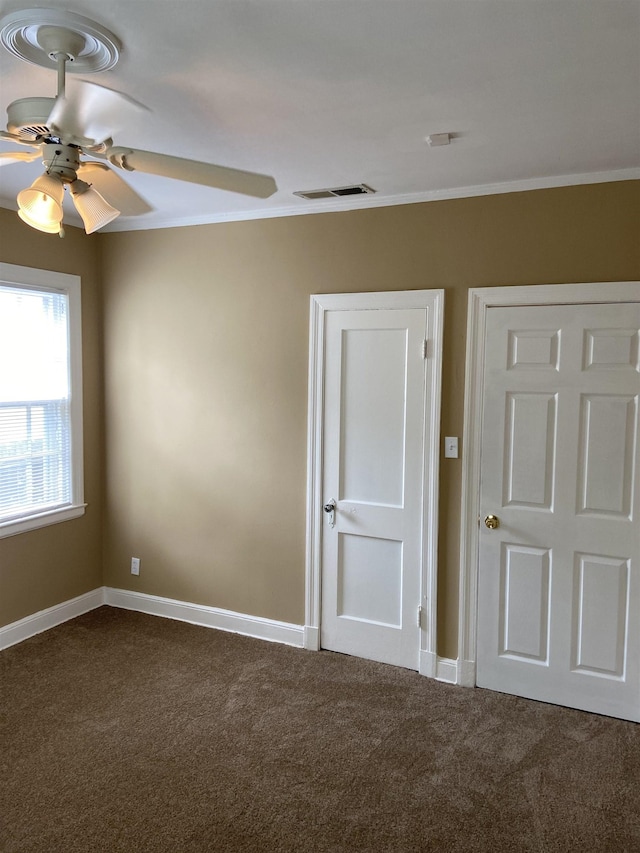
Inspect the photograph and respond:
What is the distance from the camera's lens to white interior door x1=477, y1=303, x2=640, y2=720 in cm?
298

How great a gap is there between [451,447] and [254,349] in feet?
4.33

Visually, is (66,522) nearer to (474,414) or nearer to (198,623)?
(198,623)

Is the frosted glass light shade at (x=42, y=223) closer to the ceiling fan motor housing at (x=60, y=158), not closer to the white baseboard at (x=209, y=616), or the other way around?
the ceiling fan motor housing at (x=60, y=158)

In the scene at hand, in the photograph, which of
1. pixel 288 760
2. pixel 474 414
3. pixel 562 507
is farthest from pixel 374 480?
pixel 288 760

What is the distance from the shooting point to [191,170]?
1.83m

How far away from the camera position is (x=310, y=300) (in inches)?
142

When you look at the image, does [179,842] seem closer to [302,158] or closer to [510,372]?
[510,372]

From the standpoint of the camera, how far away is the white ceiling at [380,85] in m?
1.63

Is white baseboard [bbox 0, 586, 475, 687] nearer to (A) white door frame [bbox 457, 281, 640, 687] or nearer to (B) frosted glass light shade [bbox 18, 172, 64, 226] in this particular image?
(A) white door frame [bbox 457, 281, 640, 687]

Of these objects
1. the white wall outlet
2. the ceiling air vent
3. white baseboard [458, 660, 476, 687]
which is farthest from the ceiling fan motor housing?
white baseboard [458, 660, 476, 687]

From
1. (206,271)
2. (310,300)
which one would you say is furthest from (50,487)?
(310,300)

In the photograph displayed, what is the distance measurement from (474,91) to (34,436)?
3113 millimetres

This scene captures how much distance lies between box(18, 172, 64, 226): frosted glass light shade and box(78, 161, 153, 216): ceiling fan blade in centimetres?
19

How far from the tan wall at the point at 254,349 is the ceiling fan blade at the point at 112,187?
151 centimetres
